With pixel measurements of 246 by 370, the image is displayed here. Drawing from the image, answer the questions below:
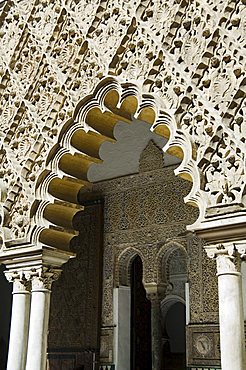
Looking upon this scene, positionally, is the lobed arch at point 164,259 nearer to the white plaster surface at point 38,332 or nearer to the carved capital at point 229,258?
the white plaster surface at point 38,332

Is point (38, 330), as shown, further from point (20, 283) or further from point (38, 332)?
point (20, 283)

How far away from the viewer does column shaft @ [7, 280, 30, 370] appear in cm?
456

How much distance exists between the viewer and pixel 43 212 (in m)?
4.68

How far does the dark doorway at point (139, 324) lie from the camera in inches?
293

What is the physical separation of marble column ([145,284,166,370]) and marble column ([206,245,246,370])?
349cm

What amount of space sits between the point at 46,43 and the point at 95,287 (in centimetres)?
359

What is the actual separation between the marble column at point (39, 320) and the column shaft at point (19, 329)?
13cm

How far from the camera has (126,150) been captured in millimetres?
7395

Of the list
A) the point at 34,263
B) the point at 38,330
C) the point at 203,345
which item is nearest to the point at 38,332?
the point at 38,330

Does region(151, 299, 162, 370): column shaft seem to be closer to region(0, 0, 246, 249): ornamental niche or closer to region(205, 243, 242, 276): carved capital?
region(0, 0, 246, 249): ornamental niche

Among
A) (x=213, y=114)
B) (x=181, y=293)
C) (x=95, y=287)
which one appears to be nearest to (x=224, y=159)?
(x=213, y=114)

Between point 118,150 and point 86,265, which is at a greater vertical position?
point 118,150

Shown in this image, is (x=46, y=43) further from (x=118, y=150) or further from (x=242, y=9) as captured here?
(x=118, y=150)

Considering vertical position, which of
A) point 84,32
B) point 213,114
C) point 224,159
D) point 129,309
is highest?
point 84,32
